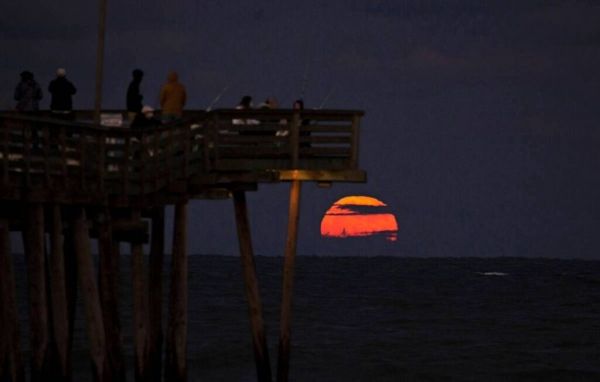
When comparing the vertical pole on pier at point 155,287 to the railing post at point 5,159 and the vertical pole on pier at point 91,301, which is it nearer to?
the vertical pole on pier at point 91,301

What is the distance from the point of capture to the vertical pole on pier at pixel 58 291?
2855cm

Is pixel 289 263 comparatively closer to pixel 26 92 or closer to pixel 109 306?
pixel 109 306

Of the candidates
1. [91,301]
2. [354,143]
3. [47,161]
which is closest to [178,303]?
[91,301]

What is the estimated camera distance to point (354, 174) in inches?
1235

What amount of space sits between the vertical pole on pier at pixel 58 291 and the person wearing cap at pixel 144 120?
10.2 ft

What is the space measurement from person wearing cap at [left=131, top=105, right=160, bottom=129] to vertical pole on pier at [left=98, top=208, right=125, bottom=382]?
6.85 feet

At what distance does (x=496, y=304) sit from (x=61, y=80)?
77831 mm

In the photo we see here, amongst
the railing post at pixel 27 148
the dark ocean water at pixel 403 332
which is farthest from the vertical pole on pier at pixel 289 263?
the dark ocean water at pixel 403 332

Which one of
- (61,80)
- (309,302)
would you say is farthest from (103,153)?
(309,302)

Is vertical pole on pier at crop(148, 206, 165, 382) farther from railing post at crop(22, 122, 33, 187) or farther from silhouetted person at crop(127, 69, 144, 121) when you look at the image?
railing post at crop(22, 122, 33, 187)

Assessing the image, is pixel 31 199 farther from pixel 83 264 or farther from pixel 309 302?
pixel 309 302

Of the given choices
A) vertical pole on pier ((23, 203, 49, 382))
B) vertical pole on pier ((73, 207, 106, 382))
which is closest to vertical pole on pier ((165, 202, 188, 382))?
vertical pole on pier ((73, 207, 106, 382))

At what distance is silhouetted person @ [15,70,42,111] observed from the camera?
109 feet

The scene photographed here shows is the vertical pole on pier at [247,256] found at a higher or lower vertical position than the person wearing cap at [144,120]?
lower
